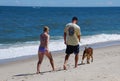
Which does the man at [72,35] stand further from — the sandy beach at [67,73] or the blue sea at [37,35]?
the blue sea at [37,35]

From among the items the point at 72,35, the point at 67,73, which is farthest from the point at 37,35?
the point at 67,73

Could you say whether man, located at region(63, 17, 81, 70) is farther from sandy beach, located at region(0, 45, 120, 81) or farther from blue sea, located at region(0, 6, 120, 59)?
blue sea, located at region(0, 6, 120, 59)

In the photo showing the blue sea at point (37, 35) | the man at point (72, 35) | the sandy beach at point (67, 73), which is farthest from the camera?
the blue sea at point (37, 35)

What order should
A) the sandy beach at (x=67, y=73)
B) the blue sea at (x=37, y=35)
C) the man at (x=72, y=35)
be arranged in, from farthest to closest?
the blue sea at (x=37, y=35)
the man at (x=72, y=35)
the sandy beach at (x=67, y=73)

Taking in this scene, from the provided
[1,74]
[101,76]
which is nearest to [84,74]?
[101,76]

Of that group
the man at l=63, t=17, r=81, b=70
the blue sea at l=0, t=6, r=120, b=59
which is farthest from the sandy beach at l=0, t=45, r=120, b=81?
the blue sea at l=0, t=6, r=120, b=59

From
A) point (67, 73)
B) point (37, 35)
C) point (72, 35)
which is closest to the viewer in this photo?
point (67, 73)

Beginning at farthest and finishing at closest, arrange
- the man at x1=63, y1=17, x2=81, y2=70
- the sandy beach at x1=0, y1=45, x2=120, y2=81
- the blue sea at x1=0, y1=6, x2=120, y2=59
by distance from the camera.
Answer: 1. the blue sea at x1=0, y1=6, x2=120, y2=59
2. the man at x1=63, y1=17, x2=81, y2=70
3. the sandy beach at x1=0, y1=45, x2=120, y2=81

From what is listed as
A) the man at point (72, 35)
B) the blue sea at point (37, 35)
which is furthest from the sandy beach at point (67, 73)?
the blue sea at point (37, 35)

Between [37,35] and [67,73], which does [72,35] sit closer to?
[67,73]

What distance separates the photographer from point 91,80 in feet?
31.7

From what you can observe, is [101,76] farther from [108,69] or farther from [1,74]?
[1,74]

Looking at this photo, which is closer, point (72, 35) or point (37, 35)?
point (72, 35)

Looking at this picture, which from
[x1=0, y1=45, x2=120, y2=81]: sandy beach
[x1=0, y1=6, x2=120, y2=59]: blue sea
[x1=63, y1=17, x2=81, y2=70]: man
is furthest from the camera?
[x1=0, y1=6, x2=120, y2=59]: blue sea
